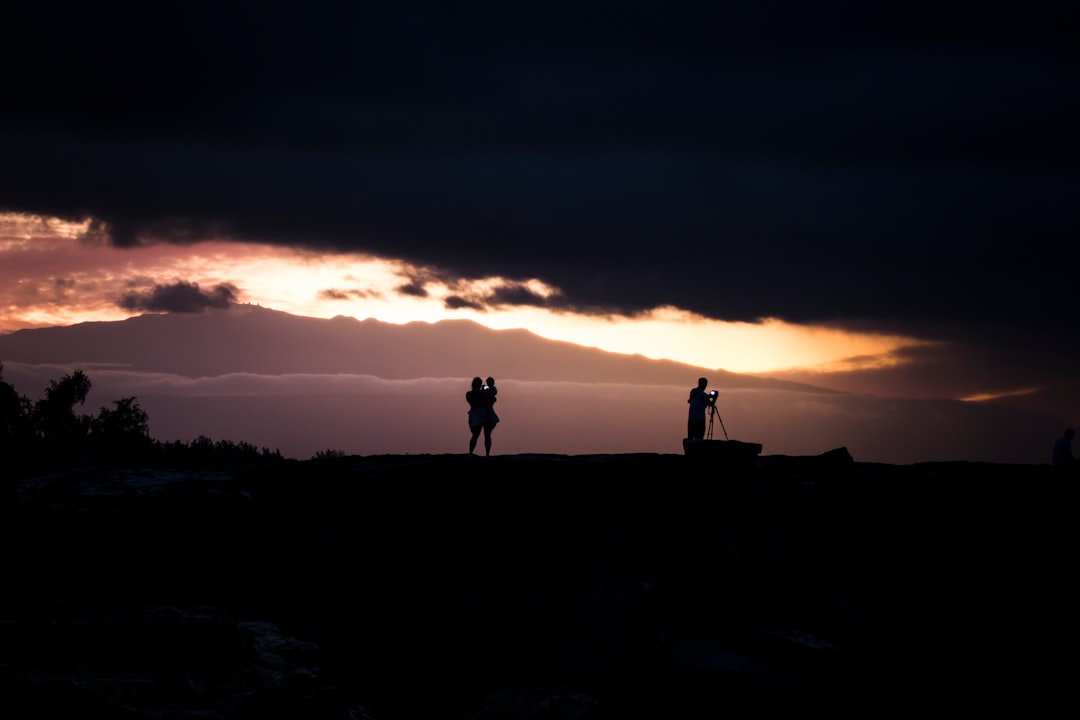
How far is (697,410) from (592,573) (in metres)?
6.16

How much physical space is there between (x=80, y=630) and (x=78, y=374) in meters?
35.1

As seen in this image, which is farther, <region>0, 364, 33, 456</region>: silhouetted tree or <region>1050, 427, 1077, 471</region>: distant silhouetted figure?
<region>0, 364, 33, 456</region>: silhouetted tree

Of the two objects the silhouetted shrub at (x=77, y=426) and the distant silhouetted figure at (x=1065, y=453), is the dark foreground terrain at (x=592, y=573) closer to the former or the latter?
the distant silhouetted figure at (x=1065, y=453)

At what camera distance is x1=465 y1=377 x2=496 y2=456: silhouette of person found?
25.1 m

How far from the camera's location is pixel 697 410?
25.7 m

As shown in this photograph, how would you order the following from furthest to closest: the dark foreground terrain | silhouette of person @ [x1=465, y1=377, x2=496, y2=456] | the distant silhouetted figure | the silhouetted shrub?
the silhouetted shrub < the distant silhouetted figure < silhouette of person @ [x1=465, y1=377, x2=496, y2=456] < the dark foreground terrain

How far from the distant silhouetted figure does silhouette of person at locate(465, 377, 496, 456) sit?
55.9 ft

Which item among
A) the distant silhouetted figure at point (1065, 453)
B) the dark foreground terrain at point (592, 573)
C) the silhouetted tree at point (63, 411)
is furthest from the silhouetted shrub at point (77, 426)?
the distant silhouetted figure at point (1065, 453)

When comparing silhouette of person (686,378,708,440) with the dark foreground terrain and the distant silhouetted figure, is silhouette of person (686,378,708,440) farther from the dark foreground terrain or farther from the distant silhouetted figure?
the distant silhouetted figure

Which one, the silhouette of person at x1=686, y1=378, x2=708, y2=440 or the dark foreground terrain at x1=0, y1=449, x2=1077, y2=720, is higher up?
the silhouette of person at x1=686, y1=378, x2=708, y2=440

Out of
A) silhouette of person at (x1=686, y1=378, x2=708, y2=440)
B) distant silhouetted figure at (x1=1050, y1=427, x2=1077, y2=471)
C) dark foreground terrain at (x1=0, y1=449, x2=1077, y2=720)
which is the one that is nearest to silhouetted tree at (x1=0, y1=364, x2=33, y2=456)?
dark foreground terrain at (x1=0, y1=449, x2=1077, y2=720)

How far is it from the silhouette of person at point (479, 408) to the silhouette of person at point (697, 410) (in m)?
5.21

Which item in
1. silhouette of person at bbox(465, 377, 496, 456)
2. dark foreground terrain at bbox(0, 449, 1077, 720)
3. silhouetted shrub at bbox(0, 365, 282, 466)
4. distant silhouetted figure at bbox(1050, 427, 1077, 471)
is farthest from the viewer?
silhouetted shrub at bbox(0, 365, 282, 466)

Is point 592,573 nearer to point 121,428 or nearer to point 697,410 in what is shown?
point 697,410
